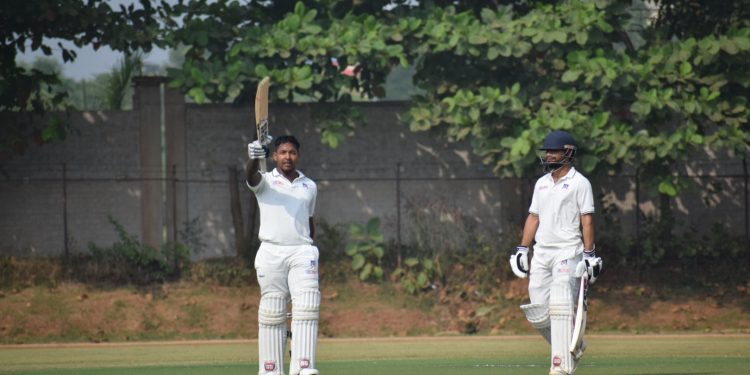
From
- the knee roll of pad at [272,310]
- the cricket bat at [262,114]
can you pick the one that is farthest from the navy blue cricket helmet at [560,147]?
the knee roll of pad at [272,310]

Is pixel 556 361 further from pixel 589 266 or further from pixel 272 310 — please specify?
pixel 272 310

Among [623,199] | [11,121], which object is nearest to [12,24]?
[11,121]

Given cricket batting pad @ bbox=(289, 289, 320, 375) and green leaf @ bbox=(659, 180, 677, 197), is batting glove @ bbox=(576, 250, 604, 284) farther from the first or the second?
green leaf @ bbox=(659, 180, 677, 197)

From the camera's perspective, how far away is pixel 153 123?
22531 mm

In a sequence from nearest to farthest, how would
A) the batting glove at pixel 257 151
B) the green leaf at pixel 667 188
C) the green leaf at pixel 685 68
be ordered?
1. the batting glove at pixel 257 151
2. the green leaf at pixel 685 68
3. the green leaf at pixel 667 188

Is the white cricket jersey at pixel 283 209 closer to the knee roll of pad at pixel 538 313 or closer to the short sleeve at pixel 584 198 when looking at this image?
the knee roll of pad at pixel 538 313

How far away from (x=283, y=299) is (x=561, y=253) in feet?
7.71

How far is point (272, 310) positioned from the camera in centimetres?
1080

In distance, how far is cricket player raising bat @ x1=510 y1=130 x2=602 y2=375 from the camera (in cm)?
1082

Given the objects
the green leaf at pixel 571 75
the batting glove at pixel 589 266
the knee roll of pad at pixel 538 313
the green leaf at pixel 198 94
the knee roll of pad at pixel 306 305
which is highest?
the green leaf at pixel 571 75

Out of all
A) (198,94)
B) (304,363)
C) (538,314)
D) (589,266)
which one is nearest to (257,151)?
(304,363)

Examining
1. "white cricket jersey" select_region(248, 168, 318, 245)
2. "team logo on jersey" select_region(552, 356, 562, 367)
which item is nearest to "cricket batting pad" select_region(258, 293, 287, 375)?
"white cricket jersey" select_region(248, 168, 318, 245)

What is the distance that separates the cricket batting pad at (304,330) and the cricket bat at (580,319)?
2093 millimetres

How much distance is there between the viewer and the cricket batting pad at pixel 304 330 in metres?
10.5
